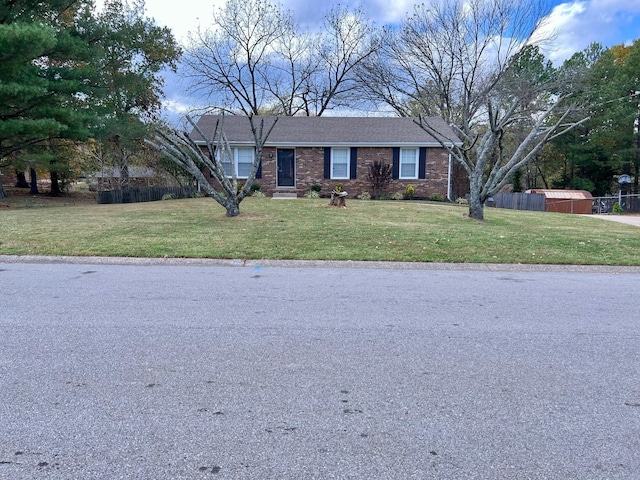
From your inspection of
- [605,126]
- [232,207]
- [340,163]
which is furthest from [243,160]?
[605,126]

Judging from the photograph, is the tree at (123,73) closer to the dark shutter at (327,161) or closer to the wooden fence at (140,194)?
the wooden fence at (140,194)

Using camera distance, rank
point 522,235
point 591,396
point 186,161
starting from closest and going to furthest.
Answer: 1. point 591,396
2. point 522,235
3. point 186,161

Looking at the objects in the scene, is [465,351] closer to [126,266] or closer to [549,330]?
[549,330]

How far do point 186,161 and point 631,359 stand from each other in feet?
36.2

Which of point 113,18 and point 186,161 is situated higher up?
point 113,18

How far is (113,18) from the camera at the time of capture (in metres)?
23.4

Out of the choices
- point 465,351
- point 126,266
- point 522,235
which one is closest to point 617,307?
point 465,351

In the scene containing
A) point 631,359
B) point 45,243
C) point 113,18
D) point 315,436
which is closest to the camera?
point 315,436

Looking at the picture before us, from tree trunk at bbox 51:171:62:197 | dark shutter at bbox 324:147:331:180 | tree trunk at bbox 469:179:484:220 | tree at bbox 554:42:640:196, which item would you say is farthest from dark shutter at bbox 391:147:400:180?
tree trunk at bbox 51:171:62:197

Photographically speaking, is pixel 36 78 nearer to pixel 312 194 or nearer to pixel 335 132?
pixel 312 194

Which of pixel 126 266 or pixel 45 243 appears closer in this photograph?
pixel 126 266

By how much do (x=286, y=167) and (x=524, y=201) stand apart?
594 inches

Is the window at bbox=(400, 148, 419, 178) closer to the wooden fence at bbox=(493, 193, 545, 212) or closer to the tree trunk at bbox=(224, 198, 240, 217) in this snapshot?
the wooden fence at bbox=(493, 193, 545, 212)

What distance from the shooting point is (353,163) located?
23594mm
